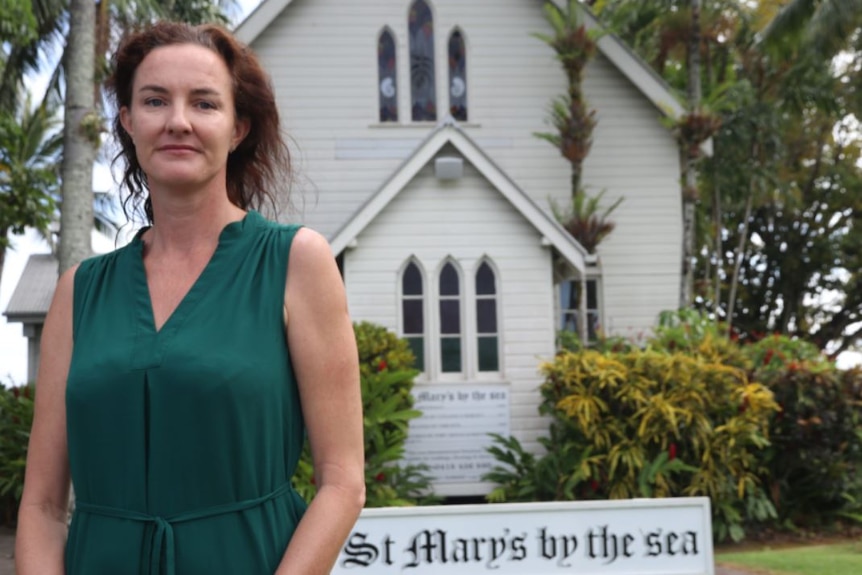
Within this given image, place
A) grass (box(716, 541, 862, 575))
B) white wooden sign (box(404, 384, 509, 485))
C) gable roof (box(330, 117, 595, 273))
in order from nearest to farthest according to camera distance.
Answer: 1. grass (box(716, 541, 862, 575))
2. white wooden sign (box(404, 384, 509, 485))
3. gable roof (box(330, 117, 595, 273))

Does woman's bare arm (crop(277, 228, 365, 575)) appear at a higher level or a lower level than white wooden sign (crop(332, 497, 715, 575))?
higher

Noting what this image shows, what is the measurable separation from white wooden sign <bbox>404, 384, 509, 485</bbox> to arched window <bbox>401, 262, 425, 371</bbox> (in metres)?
0.54

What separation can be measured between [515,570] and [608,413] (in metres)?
5.79

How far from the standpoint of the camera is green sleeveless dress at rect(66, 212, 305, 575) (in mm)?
2057

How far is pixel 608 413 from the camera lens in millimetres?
14422

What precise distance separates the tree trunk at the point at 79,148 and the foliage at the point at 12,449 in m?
2.71

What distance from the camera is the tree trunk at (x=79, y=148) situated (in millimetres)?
12828

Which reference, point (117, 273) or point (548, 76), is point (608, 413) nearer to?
point (548, 76)

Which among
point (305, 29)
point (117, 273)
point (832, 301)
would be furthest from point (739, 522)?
point (832, 301)

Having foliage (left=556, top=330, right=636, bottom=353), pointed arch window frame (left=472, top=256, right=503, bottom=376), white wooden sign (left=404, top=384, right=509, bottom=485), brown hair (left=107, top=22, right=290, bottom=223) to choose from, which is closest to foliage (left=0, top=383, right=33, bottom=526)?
white wooden sign (left=404, top=384, right=509, bottom=485)

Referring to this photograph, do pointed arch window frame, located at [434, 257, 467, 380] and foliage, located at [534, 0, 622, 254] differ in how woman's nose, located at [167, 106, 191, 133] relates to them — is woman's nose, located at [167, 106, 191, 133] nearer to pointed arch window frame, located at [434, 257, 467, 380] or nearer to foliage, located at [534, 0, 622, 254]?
pointed arch window frame, located at [434, 257, 467, 380]

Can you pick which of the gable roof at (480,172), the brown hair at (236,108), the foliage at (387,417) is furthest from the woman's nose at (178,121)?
the gable roof at (480,172)

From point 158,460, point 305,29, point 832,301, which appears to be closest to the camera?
point 158,460

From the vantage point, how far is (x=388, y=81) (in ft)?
62.0
